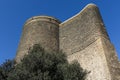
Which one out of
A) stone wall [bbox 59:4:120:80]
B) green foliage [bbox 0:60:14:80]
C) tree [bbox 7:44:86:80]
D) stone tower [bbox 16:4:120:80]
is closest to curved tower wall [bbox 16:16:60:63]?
stone tower [bbox 16:4:120:80]

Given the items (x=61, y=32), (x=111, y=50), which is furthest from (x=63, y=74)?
(x=61, y=32)

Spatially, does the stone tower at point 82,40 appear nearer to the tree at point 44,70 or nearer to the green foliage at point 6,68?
the tree at point 44,70

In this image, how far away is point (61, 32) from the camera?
51.6 ft

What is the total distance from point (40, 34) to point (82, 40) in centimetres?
400

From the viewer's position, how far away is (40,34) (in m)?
14.9

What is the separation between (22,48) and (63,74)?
22.5 feet

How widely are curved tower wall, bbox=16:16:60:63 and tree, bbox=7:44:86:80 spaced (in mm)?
4743

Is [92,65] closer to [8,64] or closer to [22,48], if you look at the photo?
[8,64]

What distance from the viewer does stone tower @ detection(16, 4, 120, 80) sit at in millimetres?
10180

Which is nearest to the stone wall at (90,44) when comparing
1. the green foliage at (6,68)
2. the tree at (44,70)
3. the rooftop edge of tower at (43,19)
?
the rooftop edge of tower at (43,19)

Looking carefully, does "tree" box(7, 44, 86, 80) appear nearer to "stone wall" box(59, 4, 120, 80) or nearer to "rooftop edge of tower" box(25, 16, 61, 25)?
"stone wall" box(59, 4, 120, 80)

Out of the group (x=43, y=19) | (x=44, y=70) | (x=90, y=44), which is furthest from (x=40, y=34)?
(x=44, y=70)

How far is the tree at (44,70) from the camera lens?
8.45 metres

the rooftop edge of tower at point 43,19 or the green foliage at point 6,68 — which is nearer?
the green foliage at point 6,68
